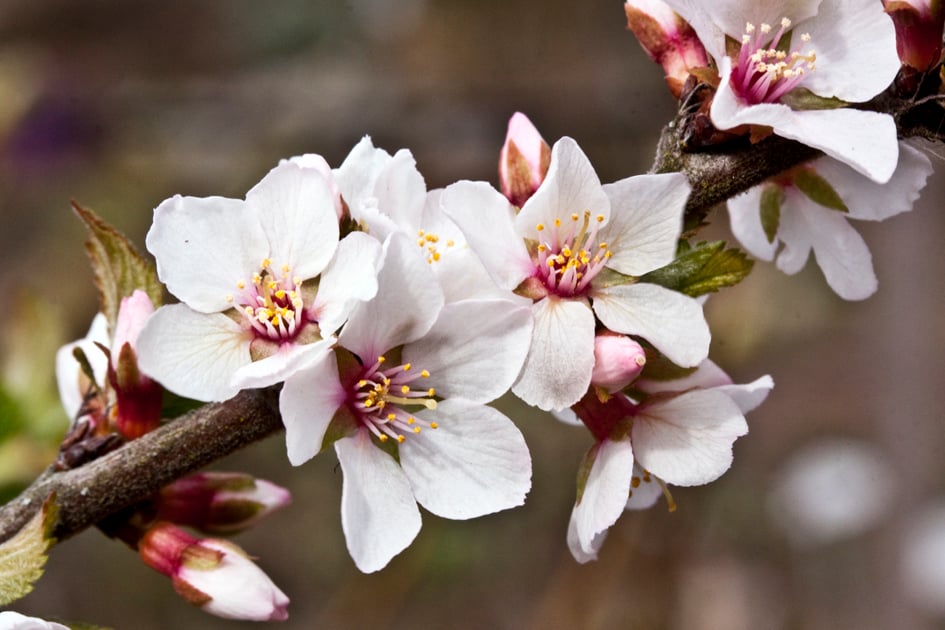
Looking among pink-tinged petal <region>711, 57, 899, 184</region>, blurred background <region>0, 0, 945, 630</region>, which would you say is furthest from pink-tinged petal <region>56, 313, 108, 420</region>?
blurred background <region>0, 0, 945, 630</region>

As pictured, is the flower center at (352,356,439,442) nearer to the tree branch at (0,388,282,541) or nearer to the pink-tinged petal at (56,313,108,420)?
the tree branch at (0,388,282,541)

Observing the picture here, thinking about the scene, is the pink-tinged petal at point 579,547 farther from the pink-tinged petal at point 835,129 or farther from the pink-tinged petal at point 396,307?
the pink-tinged petal at point 835,129

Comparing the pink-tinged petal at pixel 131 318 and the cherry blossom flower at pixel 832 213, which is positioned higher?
the pink-tinged petal at pixel 131 318

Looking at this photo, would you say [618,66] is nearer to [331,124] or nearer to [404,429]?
[331,124]

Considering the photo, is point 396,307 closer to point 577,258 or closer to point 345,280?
point 345,280

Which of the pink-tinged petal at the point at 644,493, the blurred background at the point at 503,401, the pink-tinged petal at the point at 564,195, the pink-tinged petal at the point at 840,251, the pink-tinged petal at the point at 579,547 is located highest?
the pink-tinged petal at the point at 564,195

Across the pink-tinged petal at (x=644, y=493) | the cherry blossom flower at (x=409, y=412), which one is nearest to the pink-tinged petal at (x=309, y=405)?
the cherry blossom flower at (x=409, y=412)
